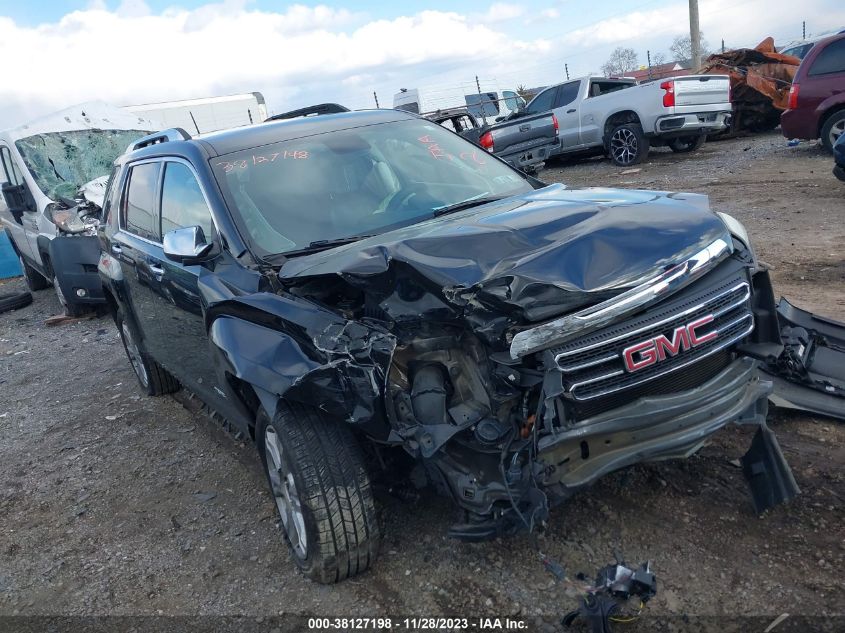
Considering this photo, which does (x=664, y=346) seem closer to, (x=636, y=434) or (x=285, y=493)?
(x=636, y=434)

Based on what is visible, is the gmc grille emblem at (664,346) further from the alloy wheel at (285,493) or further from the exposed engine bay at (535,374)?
the alloy wheel at (285,493)

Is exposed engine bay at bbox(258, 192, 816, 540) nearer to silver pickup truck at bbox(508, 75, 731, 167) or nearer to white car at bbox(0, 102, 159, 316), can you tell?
white car at bbox(0, 102, 159, 316)

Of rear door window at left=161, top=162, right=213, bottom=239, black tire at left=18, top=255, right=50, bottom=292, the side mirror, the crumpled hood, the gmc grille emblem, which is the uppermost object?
rear door window at left=161, top=162, right=213, bottom=239

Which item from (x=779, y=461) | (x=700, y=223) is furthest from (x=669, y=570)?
(x=700, y=223)

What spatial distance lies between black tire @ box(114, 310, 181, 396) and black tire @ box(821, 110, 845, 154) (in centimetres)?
1092

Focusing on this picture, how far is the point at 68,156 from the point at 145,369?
5498 millimetres

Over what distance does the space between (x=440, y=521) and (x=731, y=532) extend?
1276mm

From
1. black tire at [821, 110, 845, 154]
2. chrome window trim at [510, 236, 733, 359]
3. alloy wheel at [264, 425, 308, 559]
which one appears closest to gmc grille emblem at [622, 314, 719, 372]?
chrome window trim at [510, 236, 733, 359]

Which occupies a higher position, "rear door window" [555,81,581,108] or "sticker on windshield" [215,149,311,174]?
"sticker on windshield" [215,149,311,174]

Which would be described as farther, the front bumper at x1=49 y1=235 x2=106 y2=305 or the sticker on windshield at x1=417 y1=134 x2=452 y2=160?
the front bumper at x1=49 y1=235 x2=106 y2=305

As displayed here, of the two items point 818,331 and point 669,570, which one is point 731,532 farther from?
point 818,331

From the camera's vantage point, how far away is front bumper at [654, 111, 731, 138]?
13334 mm

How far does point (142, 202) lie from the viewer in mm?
4859

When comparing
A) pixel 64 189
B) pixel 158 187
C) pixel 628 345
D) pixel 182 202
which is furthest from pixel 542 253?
pixel 64 189
